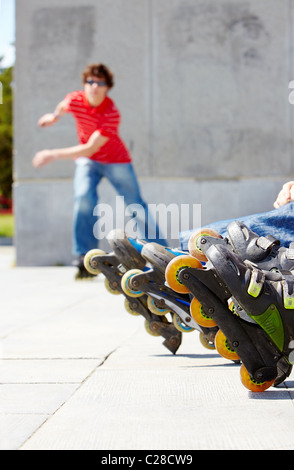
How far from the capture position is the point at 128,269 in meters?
3.40

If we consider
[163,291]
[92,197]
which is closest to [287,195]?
[163,291]

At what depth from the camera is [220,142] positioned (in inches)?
384

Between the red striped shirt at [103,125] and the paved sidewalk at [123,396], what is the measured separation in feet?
12.0

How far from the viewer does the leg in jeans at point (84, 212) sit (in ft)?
24.1

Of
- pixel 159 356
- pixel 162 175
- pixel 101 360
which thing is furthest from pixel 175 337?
pixel 162 175

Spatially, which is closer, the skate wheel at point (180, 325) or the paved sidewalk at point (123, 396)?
the paved sidewalk at point (123, 396)

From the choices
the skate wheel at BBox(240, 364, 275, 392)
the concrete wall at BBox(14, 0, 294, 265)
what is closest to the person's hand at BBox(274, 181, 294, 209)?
the skate wheel at BBox(240, 364, 275, 392)

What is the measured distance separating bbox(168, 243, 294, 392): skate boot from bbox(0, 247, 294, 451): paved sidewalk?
96mm

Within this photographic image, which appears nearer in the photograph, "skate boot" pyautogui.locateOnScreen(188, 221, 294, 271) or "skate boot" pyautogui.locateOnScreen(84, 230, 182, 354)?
"skate boot" pyautogui.locateOnScreen(188, 221, 294, 271)

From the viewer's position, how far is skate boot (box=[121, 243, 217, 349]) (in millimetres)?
2996

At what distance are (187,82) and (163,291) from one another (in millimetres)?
7001

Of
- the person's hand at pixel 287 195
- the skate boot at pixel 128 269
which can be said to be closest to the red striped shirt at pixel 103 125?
the skate boot at pixel 128 269

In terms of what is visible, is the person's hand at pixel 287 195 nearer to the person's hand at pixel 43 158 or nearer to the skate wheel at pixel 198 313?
the skate wheel at pixel 198 313
